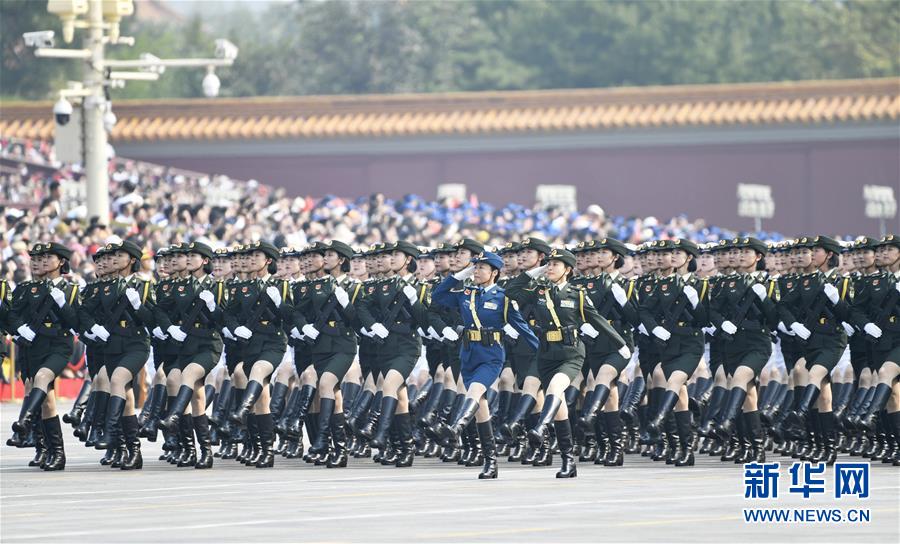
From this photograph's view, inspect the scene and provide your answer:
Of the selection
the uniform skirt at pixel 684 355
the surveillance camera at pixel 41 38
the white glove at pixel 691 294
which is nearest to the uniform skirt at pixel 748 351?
the uniform skirt at pixel 684 355

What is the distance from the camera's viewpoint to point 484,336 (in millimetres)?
18000

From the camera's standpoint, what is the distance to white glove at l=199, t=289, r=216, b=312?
19750 millimetres

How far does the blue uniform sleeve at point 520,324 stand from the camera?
720 inches

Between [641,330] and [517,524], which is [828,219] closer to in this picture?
[641,330]

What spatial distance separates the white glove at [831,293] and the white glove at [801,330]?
1.18 ft

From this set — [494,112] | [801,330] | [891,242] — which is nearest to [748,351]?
[801,330]

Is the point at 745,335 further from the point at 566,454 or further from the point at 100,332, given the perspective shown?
the point at 100,332

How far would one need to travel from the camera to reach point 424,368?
71.3ft

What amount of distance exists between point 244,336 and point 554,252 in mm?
3125

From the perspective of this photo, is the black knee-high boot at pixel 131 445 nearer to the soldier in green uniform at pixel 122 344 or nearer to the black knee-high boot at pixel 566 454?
the soldier in green uniform at pixel 122 344

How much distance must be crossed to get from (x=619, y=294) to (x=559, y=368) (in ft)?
7.52

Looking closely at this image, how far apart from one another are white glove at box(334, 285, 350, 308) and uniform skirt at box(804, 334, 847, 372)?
405 centimetres

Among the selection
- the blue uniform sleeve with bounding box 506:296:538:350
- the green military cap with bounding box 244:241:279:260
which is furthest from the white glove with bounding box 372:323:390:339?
the blue uniform sleeve with bounding box 506:296:538:350

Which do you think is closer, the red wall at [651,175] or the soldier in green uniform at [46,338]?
the soldier in green uniform at [46,338]
